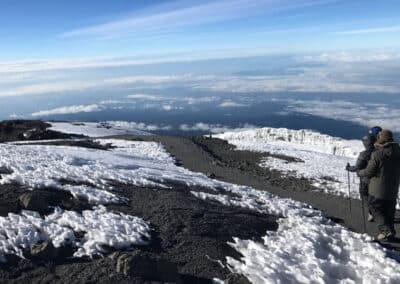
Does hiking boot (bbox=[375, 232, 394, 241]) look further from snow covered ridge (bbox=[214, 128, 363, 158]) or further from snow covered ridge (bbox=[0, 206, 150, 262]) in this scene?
snow covered ridge (bbox=[214, 128, 363, 158])

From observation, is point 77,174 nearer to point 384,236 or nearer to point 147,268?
point 147,268

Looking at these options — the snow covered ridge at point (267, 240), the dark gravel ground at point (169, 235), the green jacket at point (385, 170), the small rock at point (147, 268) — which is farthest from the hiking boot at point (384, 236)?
the small rock at point (147, 268)

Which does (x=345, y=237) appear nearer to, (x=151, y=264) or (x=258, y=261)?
(x=258, y=261)

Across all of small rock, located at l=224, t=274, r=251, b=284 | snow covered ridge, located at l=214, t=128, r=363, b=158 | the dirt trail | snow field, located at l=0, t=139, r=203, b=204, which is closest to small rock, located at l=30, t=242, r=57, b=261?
snow field, located at l=0, t=139, r=203, b=204

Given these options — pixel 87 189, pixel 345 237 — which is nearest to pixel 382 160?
pixel 345 237

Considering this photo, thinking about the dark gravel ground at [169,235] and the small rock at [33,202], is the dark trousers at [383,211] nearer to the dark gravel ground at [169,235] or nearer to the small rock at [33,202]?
the dark gravel ground at [169,235]

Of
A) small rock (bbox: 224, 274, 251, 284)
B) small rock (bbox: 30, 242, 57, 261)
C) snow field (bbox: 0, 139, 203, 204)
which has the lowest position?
small rock (bbox: 224, 274, 251, 284)

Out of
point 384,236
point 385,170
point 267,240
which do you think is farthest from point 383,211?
point 267,240
